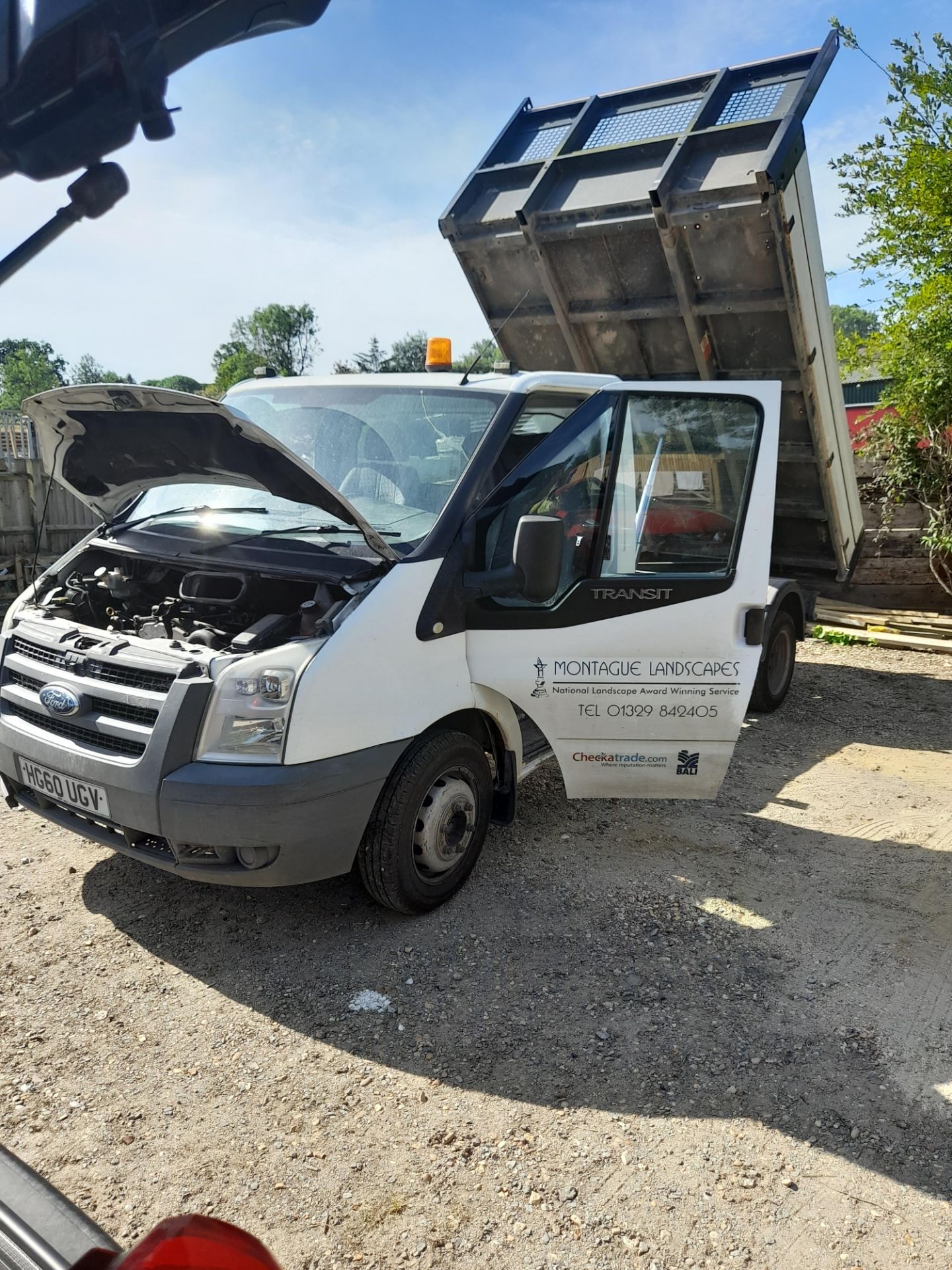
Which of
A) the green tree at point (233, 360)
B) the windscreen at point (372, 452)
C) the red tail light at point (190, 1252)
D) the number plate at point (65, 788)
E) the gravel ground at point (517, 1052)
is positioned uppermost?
the green tree at point (233, 360)

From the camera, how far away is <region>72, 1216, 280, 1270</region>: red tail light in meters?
1.06

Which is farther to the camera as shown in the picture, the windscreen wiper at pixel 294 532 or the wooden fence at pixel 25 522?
the wooden fence at pixel 25 522

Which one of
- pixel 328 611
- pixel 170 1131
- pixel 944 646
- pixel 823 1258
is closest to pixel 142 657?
pixel 328 611

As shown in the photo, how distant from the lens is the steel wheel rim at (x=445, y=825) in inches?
145

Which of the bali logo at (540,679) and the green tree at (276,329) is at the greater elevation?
the green tree at (276,329)

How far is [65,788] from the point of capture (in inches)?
136

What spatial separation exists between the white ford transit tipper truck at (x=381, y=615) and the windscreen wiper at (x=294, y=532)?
12mm

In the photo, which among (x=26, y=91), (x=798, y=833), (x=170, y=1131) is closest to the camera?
(x=26, y=91)

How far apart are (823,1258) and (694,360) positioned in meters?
6.07

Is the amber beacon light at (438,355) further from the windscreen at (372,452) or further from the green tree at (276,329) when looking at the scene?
the green tree at (276,329)

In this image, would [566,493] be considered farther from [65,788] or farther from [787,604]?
[787,604]

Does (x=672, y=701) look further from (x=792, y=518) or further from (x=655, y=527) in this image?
(x=792, y=518)

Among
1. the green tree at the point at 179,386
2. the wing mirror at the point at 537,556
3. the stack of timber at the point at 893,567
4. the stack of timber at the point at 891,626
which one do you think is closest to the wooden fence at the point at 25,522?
the green tree at the point at 179,386

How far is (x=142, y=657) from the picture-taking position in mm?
3412
